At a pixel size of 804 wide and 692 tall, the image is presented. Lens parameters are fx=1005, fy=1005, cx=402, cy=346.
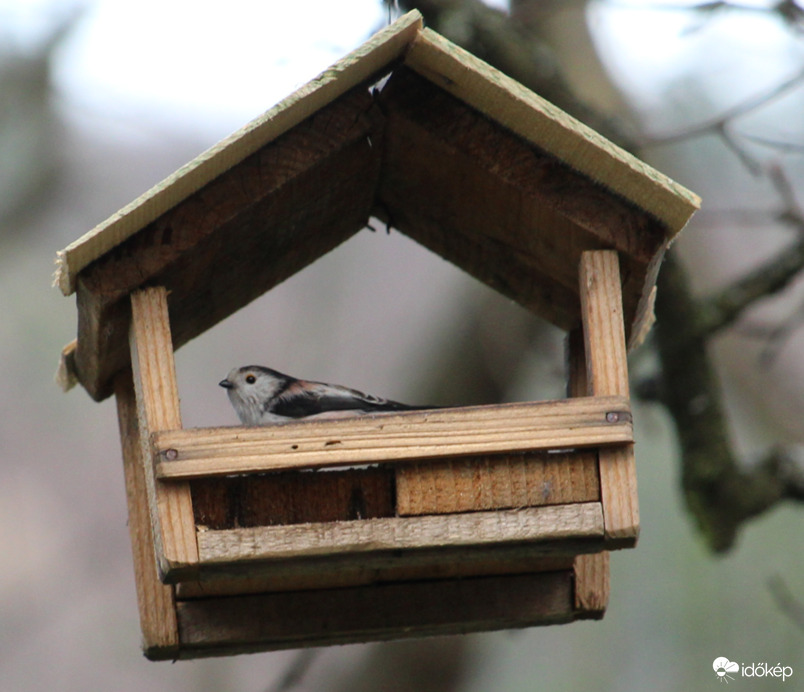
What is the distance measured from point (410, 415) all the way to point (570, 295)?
0.96 metres

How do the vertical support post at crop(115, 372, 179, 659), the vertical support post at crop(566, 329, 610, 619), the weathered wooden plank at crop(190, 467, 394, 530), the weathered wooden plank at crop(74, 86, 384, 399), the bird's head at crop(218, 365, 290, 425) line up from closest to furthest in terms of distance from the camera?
the weathered wooden plank at crop(190, 467, 394, 530) → the weathered wooden plank at crop(74, 86, 384, 399) → the vertical support post at crop(115, 372, 179, 659) → the vertical support post at crop(566, 329, 610, 619) → the bird's head at crop(218, 365, 290, 425)

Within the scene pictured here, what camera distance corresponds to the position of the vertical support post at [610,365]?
93.4 inches

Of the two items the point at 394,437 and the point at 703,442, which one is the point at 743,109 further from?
the point at 394,437

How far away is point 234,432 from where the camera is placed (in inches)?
93.4

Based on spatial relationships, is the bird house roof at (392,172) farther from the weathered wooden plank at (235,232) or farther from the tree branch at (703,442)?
the tree branch at (703,442)

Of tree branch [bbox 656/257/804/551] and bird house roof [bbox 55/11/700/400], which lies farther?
tree branch [bbox 656/257/804/551]

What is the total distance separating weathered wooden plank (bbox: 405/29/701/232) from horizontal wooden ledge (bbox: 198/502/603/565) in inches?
31.2

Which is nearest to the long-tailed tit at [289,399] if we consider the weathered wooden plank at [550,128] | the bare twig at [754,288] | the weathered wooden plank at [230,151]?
the weathered wooden plank at [230,151]

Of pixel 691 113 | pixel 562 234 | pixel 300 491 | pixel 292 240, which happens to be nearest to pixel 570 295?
pixel 562 234

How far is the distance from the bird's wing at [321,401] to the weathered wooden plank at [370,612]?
55 centimetres

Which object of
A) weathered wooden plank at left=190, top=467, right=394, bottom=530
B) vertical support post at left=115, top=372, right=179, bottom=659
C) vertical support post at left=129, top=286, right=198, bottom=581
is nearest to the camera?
vertical support post at left=129, top=286, right=198, bottom=581

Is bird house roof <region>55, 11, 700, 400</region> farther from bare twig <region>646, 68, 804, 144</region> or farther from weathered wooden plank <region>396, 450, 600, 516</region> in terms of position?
bare twig <region>646, 68, 804, 144</region>

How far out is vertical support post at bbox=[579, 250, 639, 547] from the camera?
2.37 meters

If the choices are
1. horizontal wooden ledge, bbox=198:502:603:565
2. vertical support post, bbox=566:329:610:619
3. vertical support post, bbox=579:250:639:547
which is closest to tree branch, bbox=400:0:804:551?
vertical support post, bbox=566:329:610:619
